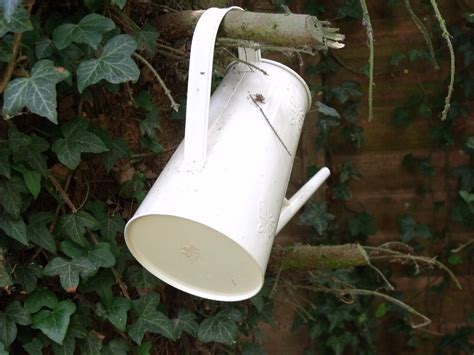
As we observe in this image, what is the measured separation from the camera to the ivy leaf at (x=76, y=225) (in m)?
1.16

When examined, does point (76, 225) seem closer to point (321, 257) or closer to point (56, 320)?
point (56, 320)

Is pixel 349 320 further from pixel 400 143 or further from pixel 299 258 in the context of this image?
pixel 299 258

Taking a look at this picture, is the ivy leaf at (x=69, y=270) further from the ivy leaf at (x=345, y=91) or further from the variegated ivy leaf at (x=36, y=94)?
the ivy leaf at (x=345, y=91)

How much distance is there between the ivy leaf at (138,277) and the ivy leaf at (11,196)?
0.22 metres

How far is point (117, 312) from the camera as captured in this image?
3.92 ft

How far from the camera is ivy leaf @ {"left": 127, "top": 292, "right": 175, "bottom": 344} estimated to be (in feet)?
3.97

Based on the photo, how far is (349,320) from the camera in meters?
2.09

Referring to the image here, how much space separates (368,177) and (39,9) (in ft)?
4.10

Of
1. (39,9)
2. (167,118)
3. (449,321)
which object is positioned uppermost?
(39,9)

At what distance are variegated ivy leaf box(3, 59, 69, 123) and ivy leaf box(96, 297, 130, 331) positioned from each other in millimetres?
343

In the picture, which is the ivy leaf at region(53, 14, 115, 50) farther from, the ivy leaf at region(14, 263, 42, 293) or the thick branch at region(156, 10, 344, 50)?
the ivy leaf at region(14, 263, 42, 293)

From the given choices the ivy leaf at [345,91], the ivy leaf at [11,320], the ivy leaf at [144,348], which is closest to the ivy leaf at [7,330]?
the ivy leaf at [11,320]

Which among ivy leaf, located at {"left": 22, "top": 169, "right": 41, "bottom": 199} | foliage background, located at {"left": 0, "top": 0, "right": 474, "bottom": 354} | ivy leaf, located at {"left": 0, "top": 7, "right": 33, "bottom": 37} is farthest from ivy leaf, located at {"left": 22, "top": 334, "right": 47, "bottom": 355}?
ivy leaf, located at {"left": 0, "top": 7, "right": 33, "bottom": 37}

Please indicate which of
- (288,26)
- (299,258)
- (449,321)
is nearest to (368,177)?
(449,321)
